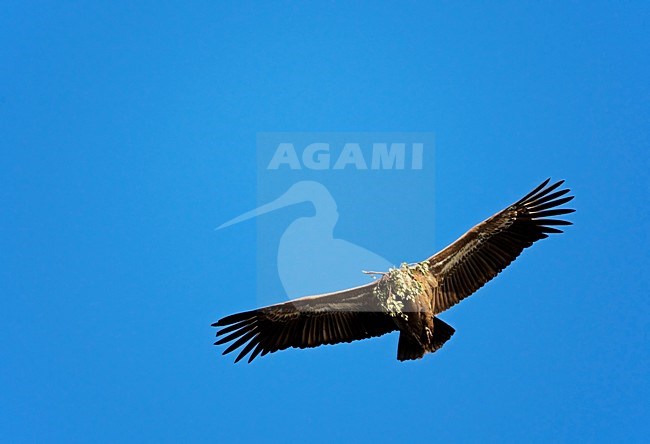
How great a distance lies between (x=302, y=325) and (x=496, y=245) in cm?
340

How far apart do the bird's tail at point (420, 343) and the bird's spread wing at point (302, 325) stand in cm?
42

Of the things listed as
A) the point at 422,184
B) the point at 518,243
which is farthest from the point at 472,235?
the point at 422,184

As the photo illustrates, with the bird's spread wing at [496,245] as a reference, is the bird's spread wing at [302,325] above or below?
below

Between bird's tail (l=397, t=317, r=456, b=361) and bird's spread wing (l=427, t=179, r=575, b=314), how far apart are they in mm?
516

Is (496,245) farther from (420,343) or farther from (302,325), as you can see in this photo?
(302,325)

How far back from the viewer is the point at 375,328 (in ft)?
46.5

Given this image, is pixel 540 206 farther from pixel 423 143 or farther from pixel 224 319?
pixel 224 319

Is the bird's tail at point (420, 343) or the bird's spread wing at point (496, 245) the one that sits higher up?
the bird's spread wing at point (496, 245)

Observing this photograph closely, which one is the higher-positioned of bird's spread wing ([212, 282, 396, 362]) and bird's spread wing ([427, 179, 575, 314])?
bird's spread wing ([427, 179, 575, 314])

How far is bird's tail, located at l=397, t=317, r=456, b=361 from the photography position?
537 inches

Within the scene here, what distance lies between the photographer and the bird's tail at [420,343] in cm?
1363

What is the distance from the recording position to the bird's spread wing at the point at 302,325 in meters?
14.1

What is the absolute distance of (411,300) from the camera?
43.9 feet

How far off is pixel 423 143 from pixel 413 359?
4171mm
